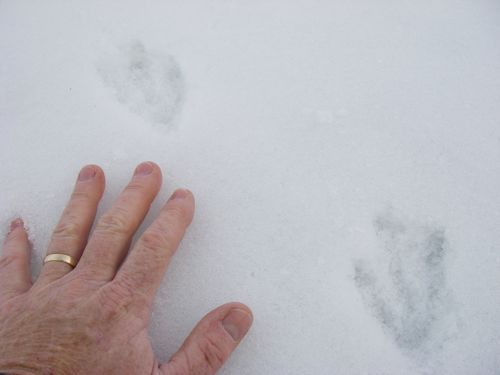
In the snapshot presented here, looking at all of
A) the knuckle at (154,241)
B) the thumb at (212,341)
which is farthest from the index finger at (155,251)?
the thumb at (212,341)

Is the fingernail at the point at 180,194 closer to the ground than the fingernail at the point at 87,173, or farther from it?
farther from it

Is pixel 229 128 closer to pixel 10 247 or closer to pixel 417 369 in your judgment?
pixel 10 247

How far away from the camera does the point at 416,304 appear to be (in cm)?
84

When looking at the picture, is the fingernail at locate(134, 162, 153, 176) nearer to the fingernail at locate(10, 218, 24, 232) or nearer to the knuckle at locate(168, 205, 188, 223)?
the knuckle at locate(168, 205, 188, 223)

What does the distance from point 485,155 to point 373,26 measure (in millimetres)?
423

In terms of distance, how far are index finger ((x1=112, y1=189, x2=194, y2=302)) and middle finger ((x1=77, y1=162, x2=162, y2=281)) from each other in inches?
1.3

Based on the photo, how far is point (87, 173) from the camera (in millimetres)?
887

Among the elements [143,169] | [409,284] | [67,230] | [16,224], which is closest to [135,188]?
[143,169]

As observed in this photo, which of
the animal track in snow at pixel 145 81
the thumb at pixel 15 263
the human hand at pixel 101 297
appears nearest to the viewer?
the human hand at pixel 101 297

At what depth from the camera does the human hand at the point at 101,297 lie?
707 millimetres

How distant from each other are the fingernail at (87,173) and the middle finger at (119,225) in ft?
0.29

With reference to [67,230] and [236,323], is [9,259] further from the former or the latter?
[236,323]

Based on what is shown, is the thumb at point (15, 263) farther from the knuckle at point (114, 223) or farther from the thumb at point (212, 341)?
the thumb at point (212, 341)

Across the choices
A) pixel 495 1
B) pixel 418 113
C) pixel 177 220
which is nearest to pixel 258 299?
pixel 177 220
